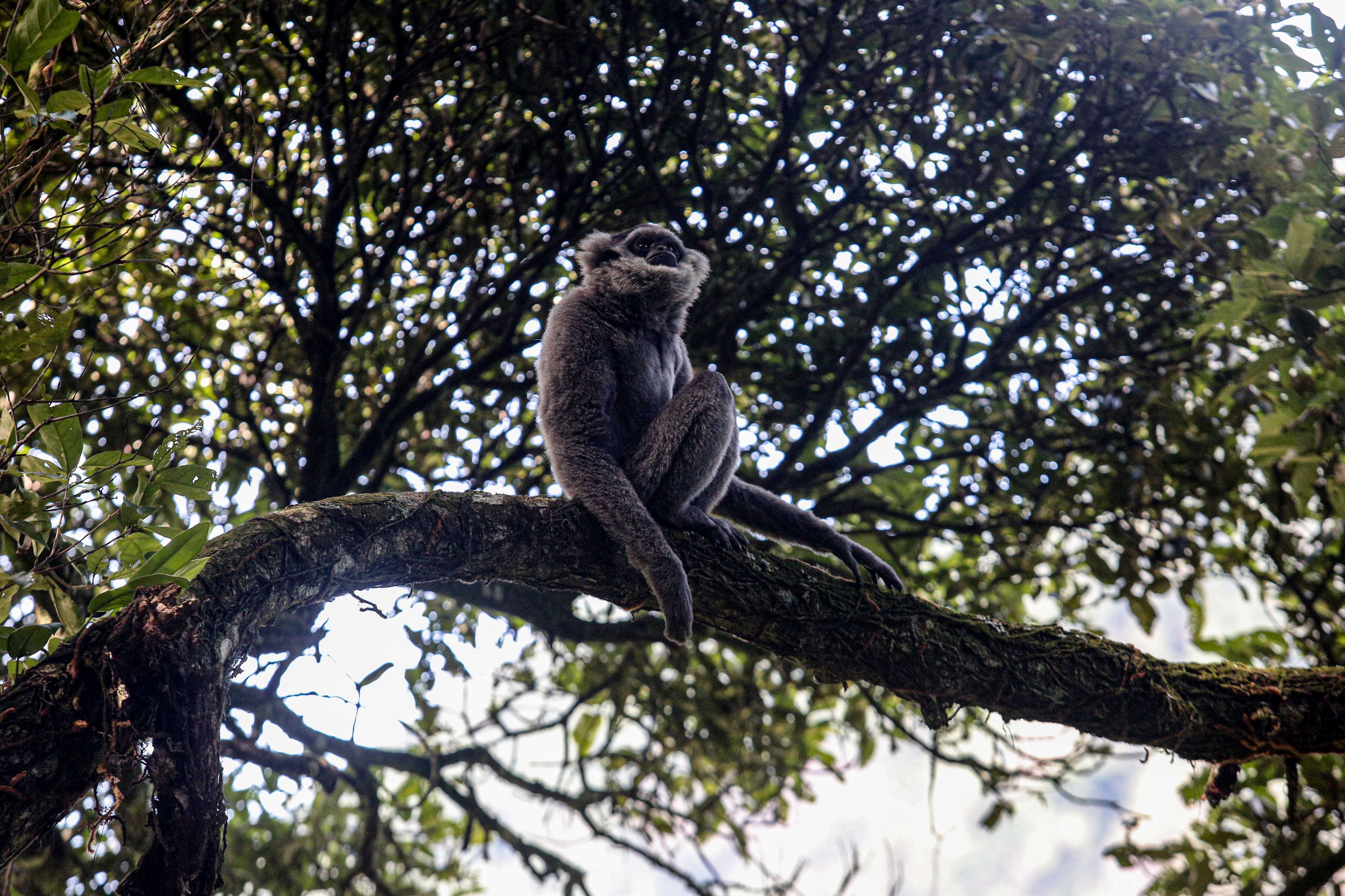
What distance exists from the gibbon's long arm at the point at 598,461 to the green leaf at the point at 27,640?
2.04 metres

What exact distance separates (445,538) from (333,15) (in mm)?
3530

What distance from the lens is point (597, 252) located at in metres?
5.49

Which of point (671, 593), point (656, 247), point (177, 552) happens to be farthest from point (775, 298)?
point (177, 552)

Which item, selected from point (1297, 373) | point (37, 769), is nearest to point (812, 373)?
point (1297, 373)

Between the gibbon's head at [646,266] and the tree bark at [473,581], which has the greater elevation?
the gibbon's head at [646,266]

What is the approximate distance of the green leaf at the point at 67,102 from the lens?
2.66 meters

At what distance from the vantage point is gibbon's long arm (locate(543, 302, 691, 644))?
13.0 feet

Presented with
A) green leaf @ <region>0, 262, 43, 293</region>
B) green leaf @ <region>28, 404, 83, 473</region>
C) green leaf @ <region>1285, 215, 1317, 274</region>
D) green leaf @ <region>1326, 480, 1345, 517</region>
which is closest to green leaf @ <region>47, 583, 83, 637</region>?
green leaf @ <region>28, 404, 83, 473</region>

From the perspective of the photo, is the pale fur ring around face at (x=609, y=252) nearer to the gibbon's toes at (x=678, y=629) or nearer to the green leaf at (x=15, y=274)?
the gibbon's toes at (x=678, y=629)

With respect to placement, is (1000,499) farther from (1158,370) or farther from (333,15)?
(333,15)

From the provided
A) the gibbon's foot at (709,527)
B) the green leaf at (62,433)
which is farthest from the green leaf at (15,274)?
the gibbon's foot at (709,527)

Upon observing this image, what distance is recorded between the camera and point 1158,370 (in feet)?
21.9

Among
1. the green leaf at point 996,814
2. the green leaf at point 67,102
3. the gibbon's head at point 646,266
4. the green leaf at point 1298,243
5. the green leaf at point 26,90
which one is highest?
the gibbon's head at point 646,266

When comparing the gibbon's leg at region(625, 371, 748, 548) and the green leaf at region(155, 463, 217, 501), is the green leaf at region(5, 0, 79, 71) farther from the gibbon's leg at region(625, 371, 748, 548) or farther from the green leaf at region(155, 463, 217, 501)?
the gibbon's leg at region(625, 371, 748, 548)
